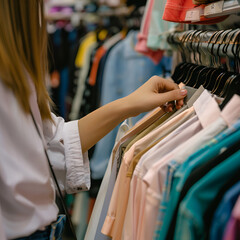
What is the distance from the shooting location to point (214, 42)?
87 centimetres

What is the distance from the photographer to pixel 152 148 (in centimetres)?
74

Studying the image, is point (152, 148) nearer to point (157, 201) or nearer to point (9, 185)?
point (157, 201)

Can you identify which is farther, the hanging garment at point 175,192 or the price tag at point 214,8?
the price tag at point 214,8

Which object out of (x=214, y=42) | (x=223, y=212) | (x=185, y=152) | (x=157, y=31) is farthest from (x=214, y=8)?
(x=157, y=31)

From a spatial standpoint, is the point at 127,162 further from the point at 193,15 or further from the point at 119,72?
the point at 119,72

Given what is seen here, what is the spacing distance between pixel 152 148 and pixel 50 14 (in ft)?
10.8

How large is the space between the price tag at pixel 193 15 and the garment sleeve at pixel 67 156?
0.42m

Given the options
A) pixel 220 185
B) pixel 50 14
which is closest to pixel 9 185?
pixel 220 185

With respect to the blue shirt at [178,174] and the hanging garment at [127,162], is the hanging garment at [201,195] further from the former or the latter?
the hanging garment at [127,162]

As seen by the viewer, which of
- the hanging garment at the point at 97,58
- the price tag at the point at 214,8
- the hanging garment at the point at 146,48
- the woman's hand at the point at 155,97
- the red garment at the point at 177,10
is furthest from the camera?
the hanging garment at the point at 97,58

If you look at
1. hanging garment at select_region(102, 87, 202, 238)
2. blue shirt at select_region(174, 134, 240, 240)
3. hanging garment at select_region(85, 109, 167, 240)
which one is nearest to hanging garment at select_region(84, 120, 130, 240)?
hanging garment at select_region(85, 109, 167, 240)

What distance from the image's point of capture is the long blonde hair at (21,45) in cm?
71

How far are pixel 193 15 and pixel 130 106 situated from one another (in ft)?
0.97

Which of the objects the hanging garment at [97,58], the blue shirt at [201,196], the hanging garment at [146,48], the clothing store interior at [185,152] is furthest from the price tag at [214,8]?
the hanging garment at [97,58]
